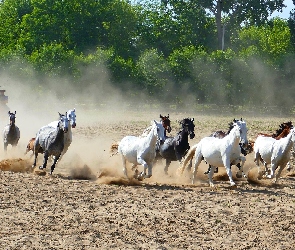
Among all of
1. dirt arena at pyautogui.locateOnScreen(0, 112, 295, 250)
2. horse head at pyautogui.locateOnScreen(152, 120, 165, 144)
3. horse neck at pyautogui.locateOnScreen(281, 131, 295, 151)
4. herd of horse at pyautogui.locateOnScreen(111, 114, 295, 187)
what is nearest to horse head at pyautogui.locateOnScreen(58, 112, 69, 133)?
dirt arena at pyautogui.locateOnScreen(0, 112, 295, 250)

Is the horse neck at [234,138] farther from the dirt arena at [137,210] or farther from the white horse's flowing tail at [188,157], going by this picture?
the white horse's flowing tail at [188,157]

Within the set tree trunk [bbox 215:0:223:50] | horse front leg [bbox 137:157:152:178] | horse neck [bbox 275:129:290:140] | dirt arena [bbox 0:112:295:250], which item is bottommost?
dirt arena [bbox 0:112:295:250]

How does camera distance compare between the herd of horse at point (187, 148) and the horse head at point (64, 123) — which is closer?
the herd of horse at point (187, 148)

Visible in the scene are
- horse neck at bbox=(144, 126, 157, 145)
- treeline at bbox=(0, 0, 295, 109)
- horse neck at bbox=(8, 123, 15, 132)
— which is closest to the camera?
horse neck at bbox=(144, 126, 157, 145)

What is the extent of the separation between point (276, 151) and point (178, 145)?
239 cm

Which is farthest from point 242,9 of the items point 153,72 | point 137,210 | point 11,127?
point 137,210

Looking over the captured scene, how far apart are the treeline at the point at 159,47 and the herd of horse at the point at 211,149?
115ft

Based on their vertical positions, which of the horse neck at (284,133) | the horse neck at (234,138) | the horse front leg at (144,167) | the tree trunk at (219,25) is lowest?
the horse front leg at (144,167)

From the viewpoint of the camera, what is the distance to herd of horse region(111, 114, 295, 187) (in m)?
15.5

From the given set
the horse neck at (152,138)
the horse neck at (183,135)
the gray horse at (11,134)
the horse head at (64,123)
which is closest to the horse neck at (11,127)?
the gray horse at (11,134)

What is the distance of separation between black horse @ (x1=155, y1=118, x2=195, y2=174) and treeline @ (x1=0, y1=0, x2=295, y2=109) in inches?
1375

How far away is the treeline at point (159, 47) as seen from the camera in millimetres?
55594

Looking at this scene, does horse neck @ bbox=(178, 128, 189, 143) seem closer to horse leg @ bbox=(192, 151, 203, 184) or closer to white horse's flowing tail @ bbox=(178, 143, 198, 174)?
white horse's flowing tail @ bbox=(178, 143, 198, 174)

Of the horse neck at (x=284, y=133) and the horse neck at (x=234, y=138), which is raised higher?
the horse neck at (x=284, y=133)
